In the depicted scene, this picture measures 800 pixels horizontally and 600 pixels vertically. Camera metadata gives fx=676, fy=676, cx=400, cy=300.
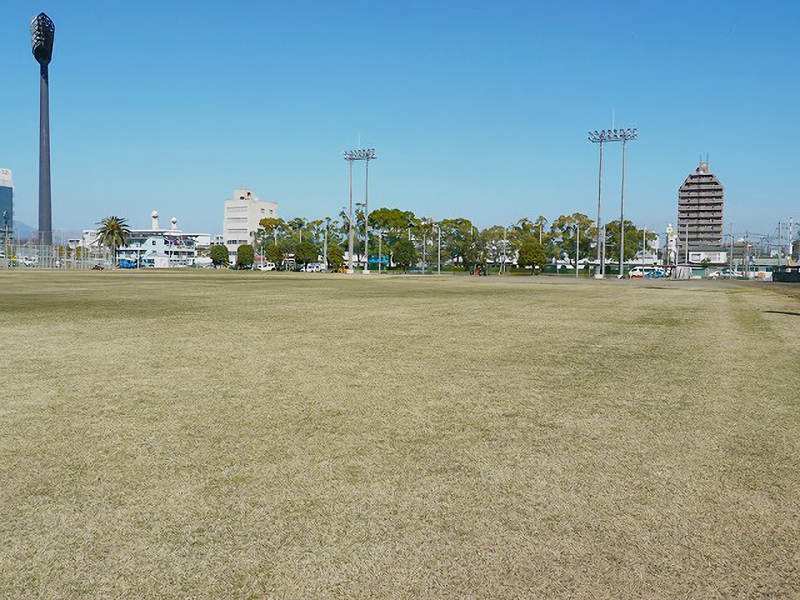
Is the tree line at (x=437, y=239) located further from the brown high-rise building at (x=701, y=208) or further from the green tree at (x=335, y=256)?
the brown high-rise building at (x=701, y=208)

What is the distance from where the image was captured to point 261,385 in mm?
7148

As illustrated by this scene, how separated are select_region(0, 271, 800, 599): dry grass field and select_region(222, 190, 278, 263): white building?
6489 inches

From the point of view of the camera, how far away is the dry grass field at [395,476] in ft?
9.55

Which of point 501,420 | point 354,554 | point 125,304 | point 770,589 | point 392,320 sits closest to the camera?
point 770,589

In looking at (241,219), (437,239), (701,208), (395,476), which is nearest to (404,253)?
(437,239)

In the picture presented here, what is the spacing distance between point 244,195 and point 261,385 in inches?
6994

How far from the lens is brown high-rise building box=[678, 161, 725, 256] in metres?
168

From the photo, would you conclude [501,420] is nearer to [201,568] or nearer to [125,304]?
[201,568]

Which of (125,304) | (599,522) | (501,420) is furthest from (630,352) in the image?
(125,304)

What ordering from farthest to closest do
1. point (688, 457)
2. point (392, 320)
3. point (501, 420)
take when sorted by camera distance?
point (392, 320) < point (501, 420) < point (688, 457)

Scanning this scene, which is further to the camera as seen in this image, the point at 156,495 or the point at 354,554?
the point at 156,495

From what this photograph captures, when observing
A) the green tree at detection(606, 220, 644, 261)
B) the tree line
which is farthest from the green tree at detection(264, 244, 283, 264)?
the green tree at detection(606, 220, 644, 261)

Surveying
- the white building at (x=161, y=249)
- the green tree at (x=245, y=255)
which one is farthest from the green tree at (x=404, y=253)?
the white building at (x=161, y=249)

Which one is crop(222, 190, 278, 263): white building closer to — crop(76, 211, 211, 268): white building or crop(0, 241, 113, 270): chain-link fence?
crop(76, 211, 211, 268): white building
